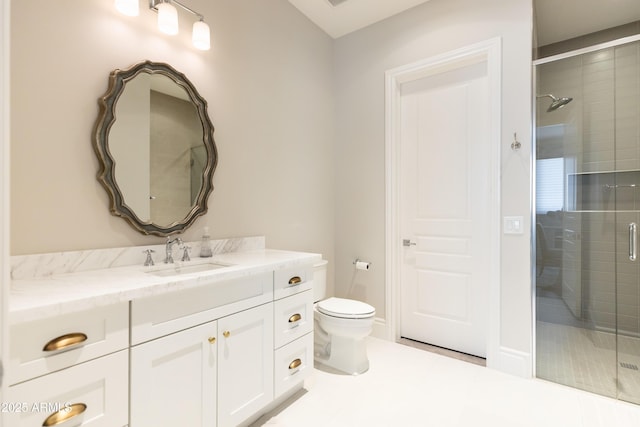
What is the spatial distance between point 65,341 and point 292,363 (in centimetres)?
118

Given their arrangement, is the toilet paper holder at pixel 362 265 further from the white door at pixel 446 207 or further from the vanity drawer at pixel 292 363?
the vanity drawer at pixel 292 363

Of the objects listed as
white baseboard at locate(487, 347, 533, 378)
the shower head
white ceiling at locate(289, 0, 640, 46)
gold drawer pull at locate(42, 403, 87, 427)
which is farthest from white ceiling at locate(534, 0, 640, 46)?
gold drawer pull at locate(42, 403, 87, 427)

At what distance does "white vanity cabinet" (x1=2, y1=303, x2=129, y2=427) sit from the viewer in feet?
2.90

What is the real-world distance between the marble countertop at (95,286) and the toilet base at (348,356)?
0.95 meters

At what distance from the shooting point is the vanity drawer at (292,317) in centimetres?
174

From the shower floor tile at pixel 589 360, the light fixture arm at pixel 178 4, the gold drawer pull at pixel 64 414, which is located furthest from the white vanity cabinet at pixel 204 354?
the shower floor tile at pixel 589 360

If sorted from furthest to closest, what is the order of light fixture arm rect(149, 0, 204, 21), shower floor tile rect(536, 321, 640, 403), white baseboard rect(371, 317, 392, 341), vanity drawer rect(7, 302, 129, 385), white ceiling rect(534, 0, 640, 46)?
1. white baseboard rect(371, 317, 392, 341)
2. white ceiling rect(534, 0, 640, 46)
3. shower floor tile rect(536, 321, 640, 403)
4. light fixture arm rect(149, 0, 204, 21)
5. vanity drawer rect(7, 302, 129, 385)

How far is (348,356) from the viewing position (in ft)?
7.36

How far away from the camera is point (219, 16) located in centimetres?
206

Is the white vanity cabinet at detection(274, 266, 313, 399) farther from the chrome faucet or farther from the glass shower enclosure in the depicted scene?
the glass shower enclosure

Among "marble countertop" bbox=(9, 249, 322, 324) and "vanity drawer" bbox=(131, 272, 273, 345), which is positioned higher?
"marble countertop" bbox=(9, 249, 322, 324)

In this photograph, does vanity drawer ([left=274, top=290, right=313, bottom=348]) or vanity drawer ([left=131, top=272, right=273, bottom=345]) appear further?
vanity drawer ([left=274, top=290, right=313, bottom=348])

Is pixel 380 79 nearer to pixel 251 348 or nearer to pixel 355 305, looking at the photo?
pixel 355 305

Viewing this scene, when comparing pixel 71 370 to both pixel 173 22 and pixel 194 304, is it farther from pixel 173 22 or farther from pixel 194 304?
pixel 173 22
